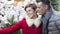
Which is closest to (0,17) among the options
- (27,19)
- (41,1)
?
(27,19)

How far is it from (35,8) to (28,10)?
63mm

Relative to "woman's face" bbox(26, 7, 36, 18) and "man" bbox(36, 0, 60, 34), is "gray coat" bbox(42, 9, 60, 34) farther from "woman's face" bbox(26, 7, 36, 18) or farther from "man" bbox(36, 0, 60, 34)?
"woman's face" bbox(26, 7, 36, 18)

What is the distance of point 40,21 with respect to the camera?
1715 mm

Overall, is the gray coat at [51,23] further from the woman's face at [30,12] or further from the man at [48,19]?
the woman's face at [30,12]

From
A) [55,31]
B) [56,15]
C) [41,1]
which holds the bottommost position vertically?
[55,31]

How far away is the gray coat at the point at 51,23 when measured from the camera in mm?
1591

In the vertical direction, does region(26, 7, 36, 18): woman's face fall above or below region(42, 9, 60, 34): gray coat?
above

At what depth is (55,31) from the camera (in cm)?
159

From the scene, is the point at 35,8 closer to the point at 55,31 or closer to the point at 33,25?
the point at 33,25

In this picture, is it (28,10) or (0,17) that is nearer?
(28,10)

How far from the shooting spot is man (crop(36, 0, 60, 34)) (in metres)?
1.59

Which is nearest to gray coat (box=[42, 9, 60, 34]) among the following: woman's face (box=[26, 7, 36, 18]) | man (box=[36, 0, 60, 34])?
man (box=[36, 0, 60, 34])

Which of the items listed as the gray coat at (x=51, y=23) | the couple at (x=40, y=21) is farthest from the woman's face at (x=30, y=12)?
the gray coat at (x=51, y=23)

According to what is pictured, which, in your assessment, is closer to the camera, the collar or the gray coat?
the gray coat
